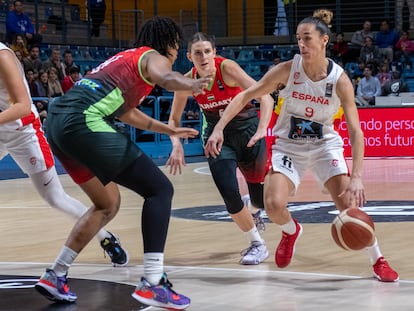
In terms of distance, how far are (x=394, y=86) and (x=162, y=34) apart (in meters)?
14.3

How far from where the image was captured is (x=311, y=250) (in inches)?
287

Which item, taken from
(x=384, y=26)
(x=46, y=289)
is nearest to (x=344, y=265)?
(x=46, y=289)

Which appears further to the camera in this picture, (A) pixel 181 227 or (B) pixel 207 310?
(A) pixel 181 227

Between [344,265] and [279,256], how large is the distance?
1.65 feet

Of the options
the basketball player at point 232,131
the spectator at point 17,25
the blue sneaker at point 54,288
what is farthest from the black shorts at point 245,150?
the spectator at point 17,25

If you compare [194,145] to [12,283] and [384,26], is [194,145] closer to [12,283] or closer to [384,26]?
[384,26]

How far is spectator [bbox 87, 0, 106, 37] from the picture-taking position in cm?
2327

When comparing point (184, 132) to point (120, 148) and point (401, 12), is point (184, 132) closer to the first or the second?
point (120, 148)

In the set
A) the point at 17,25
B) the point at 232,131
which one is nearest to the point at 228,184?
the point at 232,131

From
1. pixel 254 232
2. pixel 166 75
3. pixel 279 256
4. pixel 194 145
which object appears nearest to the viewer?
pixel 166 75

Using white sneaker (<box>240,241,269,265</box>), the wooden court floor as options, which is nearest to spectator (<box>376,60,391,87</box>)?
the wooden court floor

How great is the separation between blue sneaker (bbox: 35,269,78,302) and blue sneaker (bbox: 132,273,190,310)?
20.4 inches

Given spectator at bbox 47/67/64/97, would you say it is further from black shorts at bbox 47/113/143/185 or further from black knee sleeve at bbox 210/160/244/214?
black shorts at bbox 47/113/143/185

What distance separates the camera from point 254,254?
681 cm
